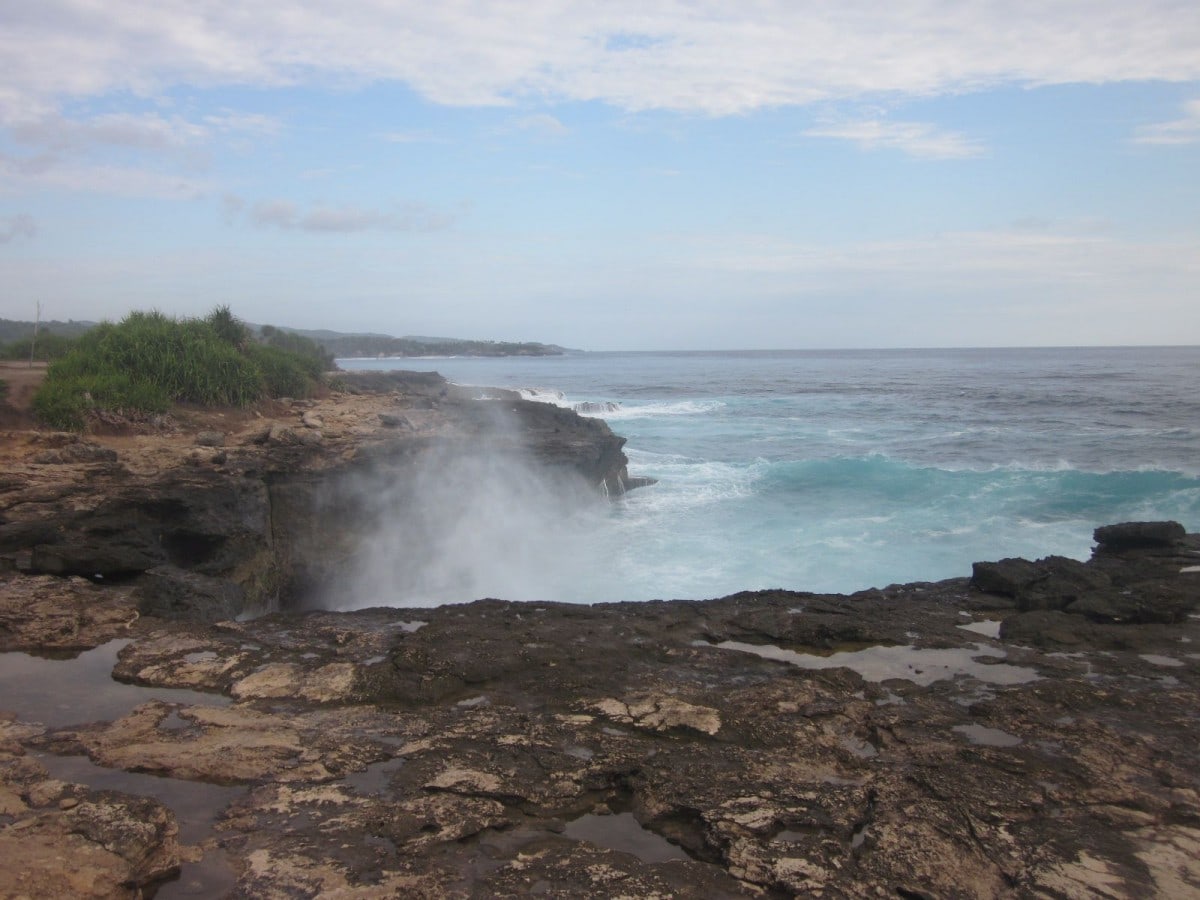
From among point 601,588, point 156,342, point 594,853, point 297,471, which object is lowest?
point 601,588

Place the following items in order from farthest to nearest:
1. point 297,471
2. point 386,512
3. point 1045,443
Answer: point 1045,443 → point 386,512 → point 297,471

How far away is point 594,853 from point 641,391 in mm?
49661

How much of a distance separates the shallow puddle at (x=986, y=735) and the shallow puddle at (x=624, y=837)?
92.9 inches

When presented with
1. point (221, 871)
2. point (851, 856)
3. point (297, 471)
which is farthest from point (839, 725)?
point (297, 471)

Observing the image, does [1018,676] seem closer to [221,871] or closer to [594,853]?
[594,853]

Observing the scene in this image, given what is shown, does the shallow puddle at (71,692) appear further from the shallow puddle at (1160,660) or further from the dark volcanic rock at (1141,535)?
the dark volcanic rock at (1141,535)

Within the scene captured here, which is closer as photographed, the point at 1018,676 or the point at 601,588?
the point at 1018,676

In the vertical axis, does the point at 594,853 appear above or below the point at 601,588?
above

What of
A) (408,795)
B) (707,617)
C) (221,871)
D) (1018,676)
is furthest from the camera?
(707,617)

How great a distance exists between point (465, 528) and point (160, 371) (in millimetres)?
5443

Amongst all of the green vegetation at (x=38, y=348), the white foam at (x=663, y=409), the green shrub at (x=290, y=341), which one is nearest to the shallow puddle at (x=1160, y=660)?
the green vegetation at (x=38, y=348)

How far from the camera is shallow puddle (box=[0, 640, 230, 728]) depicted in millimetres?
5379

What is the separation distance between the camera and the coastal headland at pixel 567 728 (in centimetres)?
383

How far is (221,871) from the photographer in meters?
3.74
